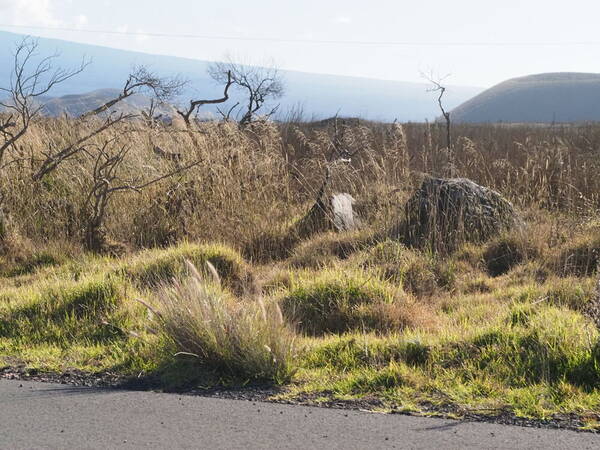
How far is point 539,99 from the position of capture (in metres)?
135

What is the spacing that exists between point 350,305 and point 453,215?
281 cm

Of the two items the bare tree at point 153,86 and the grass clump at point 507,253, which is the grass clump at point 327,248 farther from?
the bare tree at point 153,86

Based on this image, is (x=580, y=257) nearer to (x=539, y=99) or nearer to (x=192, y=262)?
(x=192, y=262)

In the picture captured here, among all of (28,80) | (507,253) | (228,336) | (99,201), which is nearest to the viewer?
(228,336)

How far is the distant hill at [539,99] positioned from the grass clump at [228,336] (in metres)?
121

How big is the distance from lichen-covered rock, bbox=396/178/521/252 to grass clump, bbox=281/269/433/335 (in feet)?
6.33

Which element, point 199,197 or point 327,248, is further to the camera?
point 199,197

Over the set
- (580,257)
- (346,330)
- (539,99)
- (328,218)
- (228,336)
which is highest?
(539,99)

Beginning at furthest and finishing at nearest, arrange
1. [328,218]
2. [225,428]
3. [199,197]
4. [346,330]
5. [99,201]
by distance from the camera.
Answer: [199,197]
[99,201]
[328,218]
[346,330]
[225,428]

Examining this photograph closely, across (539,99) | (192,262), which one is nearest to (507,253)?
(192,262)

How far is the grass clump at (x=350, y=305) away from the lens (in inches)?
225

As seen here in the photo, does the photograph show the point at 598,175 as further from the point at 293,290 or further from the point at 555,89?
the point at 555,89

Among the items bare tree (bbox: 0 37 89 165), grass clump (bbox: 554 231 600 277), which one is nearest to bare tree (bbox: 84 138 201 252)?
bare tree (bbox: 0 37 89 165)

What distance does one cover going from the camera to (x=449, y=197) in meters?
8.16
